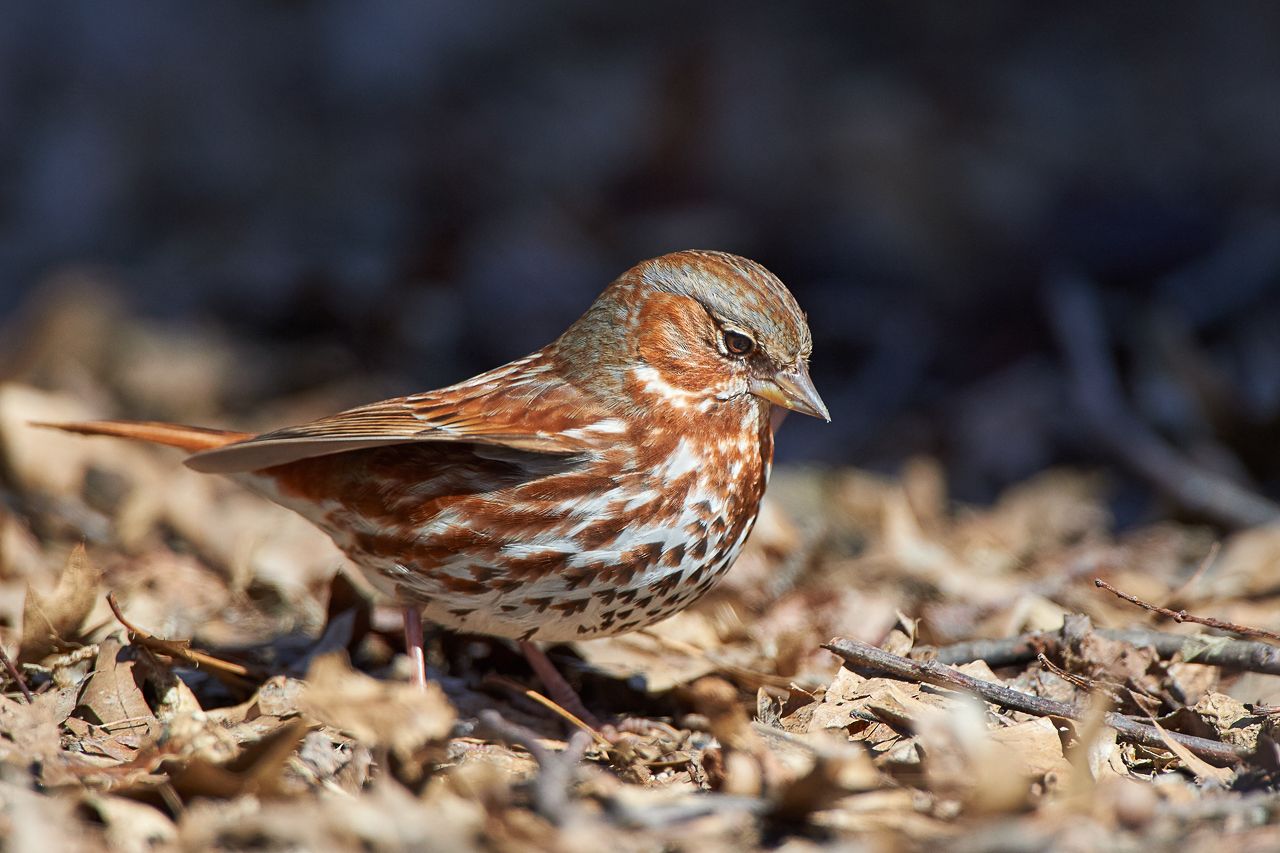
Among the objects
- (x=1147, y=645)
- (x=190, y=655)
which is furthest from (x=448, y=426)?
(x=1147, y=645)

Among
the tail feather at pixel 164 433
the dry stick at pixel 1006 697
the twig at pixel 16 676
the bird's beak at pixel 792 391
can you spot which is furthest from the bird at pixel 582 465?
the twig at pixel 16 676

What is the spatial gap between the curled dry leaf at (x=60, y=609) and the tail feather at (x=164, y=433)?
0.54 meters

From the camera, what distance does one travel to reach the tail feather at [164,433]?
4184mm

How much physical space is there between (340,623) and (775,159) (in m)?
6.27

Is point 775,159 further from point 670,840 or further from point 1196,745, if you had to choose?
point 670,840

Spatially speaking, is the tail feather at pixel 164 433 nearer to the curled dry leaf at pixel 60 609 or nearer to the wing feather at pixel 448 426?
the wing feather at pixel 448 426

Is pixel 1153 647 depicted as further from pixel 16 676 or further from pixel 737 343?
pixel 16 676

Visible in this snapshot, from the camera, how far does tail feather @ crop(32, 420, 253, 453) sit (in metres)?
4.18

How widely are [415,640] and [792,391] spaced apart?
129 cm

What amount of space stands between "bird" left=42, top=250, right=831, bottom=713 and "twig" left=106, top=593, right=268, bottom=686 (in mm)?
448

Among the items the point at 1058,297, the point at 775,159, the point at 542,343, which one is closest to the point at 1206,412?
the point at 1058,297

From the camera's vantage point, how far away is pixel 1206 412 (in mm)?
6398

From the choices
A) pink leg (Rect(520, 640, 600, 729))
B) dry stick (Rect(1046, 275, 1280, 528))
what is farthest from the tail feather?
dry stick (Rect(1046, 275, 1280, 528))

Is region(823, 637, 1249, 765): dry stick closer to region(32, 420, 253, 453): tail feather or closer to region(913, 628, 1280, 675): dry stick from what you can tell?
region(913, 628, 1280, 675): dry stick
